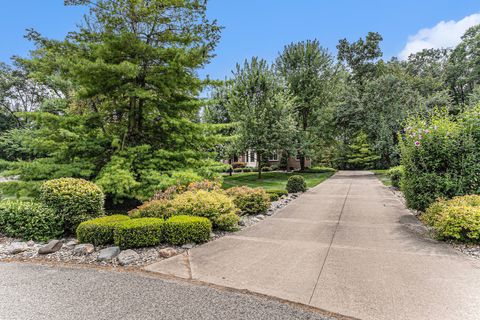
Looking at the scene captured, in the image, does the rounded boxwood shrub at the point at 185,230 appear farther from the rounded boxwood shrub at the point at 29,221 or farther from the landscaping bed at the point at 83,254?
the rounded boxwood shrub at the point at 29,221

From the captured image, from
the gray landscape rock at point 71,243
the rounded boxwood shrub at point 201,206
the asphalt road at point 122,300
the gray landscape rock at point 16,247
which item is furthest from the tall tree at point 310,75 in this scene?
the asphalt road at point 122,300

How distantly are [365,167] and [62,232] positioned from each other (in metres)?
36.6

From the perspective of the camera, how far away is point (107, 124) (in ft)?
32.3

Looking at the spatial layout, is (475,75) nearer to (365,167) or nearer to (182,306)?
(365,167)

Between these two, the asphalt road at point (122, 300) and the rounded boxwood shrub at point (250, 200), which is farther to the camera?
the rounded boxwood shrub at point (250, 200)

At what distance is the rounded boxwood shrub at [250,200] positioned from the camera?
820 cm

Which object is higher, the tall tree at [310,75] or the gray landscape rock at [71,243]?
the tall tree at [310,75]

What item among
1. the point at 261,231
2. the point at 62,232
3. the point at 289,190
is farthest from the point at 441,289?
the point at 289,190

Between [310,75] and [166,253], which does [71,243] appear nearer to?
[166,253]

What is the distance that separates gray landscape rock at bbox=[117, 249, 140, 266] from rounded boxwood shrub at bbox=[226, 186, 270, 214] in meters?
3.93

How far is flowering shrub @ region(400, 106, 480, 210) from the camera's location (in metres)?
6.41

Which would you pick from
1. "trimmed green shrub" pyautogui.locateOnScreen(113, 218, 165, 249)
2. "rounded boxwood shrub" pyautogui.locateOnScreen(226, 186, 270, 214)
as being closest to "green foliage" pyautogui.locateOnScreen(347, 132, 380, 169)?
"rounded boxwood shrub" pyautogui.locateOnScreen(226, 186, 270, 214)

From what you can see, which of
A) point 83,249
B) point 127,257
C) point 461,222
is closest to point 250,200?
point 127,257

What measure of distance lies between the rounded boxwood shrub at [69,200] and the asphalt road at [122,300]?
2111 millimetres
